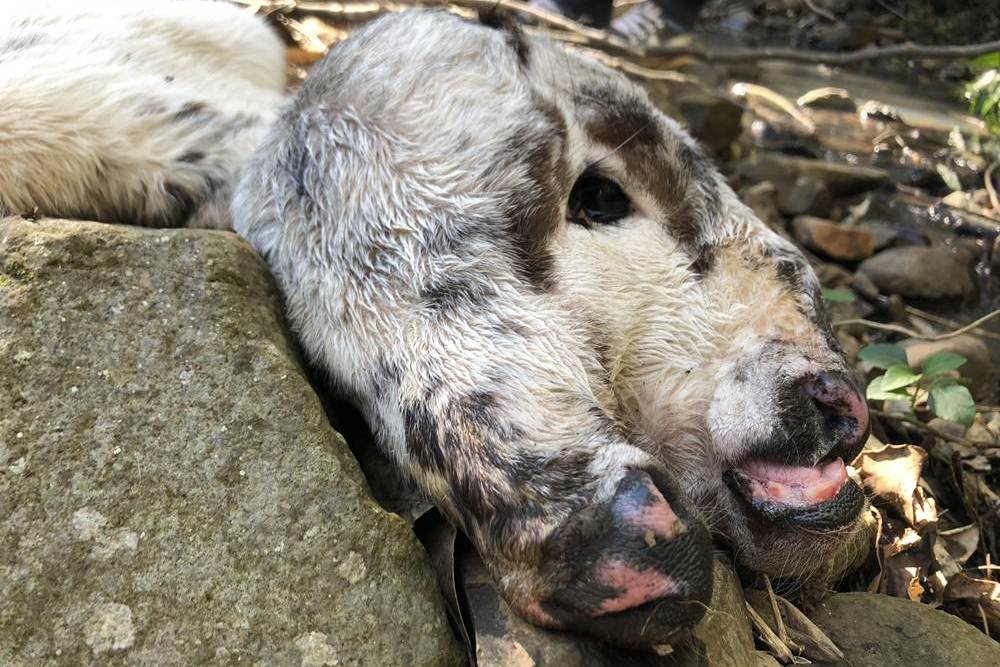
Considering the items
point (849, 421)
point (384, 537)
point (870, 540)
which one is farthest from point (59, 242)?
point (870, 540)

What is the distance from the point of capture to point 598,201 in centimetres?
206

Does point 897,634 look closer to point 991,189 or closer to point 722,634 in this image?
point 722,634

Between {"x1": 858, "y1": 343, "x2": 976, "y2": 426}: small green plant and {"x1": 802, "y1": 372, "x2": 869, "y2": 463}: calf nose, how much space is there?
27.0 inches

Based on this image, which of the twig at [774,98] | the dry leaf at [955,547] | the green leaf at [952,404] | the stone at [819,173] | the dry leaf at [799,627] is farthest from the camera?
the twig at [774,98]

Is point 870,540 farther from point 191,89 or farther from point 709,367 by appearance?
point 191,89

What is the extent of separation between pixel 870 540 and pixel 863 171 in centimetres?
371

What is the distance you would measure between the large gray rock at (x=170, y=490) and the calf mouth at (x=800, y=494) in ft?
2.30

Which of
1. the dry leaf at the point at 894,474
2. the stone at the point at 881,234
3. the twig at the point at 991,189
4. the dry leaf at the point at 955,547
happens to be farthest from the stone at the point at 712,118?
the dry leaf at the point at 955,547

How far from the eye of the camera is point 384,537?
1591mm

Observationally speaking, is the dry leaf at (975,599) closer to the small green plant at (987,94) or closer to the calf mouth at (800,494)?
the calf mouth at (800,494)

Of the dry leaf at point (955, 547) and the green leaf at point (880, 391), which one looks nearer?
the dry leaf at point (955, 547)

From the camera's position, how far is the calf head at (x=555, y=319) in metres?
1.46

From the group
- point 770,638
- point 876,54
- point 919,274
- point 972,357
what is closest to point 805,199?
point 919,274

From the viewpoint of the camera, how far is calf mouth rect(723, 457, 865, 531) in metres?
1.66
